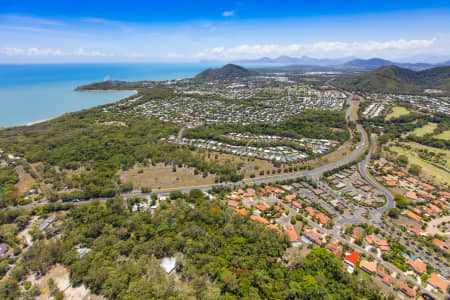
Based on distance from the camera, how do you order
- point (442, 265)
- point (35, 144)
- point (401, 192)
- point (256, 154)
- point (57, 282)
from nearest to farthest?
point (57, 282) → point (442, 265) → point (401, 192) → point (256, 154) → point (35, 144)

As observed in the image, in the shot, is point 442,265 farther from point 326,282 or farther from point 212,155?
point 212,155

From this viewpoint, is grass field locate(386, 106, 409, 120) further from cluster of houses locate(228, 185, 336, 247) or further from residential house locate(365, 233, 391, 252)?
cluster of houses locate(228, 185, 336, 247)

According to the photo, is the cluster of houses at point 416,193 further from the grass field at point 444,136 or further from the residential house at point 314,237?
the grass field at point 444,136

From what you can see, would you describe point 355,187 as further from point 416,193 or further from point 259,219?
point 259,219

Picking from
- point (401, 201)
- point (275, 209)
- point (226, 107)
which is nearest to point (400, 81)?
point (226, 107)

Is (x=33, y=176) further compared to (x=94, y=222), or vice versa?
(x=33, y=176)

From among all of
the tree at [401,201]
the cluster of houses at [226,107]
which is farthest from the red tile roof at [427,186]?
the cluster of houses at [226,107]

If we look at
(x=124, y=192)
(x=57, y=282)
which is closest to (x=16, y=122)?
(x=124, y=192)

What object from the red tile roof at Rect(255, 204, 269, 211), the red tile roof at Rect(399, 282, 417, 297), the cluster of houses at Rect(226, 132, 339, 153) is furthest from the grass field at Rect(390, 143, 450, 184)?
the red tile roof at Rect(255, 204, 269, 211)
